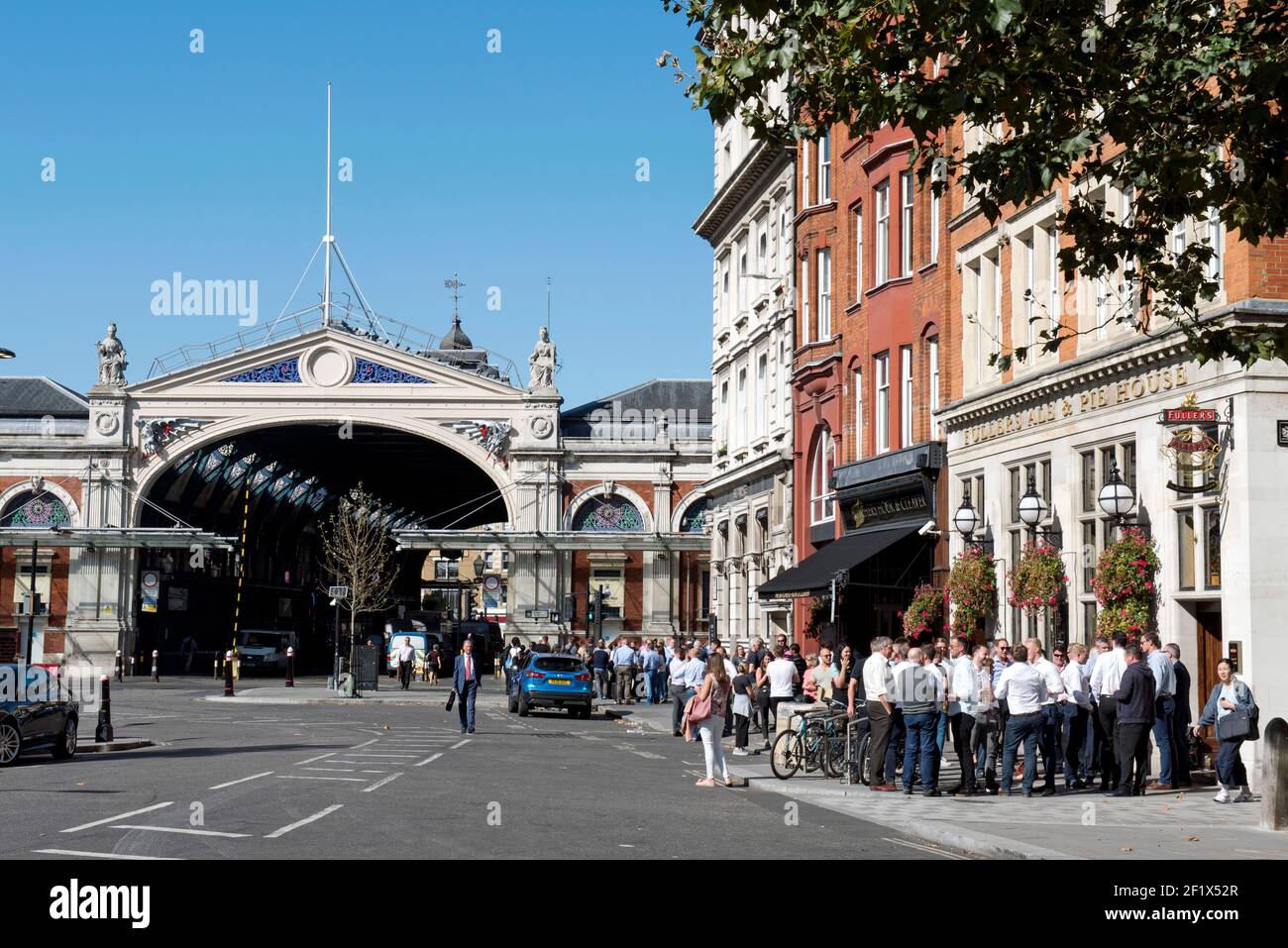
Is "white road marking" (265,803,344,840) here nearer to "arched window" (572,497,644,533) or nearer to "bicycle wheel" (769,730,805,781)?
"bicycle wheel" (769,730,805,781)

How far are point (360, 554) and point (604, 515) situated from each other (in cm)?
1160

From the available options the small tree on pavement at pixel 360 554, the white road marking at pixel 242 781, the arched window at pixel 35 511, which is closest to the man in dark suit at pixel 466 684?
the white road marking at pixel 242 781

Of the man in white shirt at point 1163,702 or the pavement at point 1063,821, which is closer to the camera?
the pavement at point 1063,821

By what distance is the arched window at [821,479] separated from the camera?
38.8 meters

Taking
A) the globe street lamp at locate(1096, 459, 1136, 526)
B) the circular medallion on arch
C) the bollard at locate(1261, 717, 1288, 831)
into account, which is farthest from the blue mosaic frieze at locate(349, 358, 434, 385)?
the bollard at locate(1261, 717, 1288, 831)

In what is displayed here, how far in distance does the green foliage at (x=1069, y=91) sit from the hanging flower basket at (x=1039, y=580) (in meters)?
11.5

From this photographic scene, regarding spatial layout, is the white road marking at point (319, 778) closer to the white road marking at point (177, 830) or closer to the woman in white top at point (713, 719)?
the woman in white top at point (713, 719)

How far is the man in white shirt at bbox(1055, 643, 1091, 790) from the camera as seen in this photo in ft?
66.6

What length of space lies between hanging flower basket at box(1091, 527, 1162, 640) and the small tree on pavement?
44.8 metres

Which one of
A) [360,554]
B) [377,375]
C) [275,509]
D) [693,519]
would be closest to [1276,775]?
[377,375]

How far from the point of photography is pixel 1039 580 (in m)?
24.8

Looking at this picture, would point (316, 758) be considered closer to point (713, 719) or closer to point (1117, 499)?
point (713, 719)
